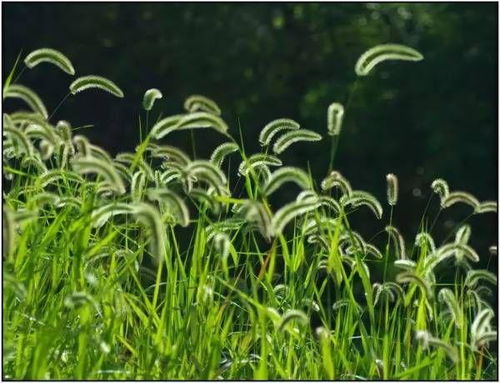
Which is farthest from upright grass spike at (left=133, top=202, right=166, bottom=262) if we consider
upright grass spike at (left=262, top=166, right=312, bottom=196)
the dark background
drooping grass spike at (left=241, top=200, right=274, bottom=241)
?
the dark background

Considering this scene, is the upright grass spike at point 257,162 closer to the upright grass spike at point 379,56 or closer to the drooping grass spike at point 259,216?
the upright grass spike at point 379,56

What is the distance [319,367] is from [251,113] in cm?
1377

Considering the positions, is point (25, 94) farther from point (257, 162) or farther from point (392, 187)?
point (392, 187)

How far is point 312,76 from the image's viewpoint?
1780 cm

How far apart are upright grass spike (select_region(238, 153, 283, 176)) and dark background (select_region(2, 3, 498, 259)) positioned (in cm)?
1147

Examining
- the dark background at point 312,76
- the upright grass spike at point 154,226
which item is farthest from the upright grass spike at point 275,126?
the dark background at point 312,76

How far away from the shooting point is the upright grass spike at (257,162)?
3253mm

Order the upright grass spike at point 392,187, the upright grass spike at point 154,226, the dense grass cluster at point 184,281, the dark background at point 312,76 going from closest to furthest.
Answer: the upright grass spike at point 154,226 → the dense grass cluster at point 184,281 → the upright grass spike at point 392,187 → the dark background at point 312,76

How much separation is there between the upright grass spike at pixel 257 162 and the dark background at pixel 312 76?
11.5 metres

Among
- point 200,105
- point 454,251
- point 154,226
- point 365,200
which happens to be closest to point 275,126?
point 200,105

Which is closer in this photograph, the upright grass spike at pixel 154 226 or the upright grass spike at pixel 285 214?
the upright grass spike at pixel 154 226

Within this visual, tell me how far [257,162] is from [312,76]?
1466 cm

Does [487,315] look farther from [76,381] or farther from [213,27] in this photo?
[213,27]

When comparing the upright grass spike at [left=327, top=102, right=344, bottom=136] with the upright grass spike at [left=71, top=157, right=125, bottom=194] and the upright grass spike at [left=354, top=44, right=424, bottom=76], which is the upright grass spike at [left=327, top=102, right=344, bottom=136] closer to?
the upright grass spike at [left=354, top=44, right=424, bottom=76]
